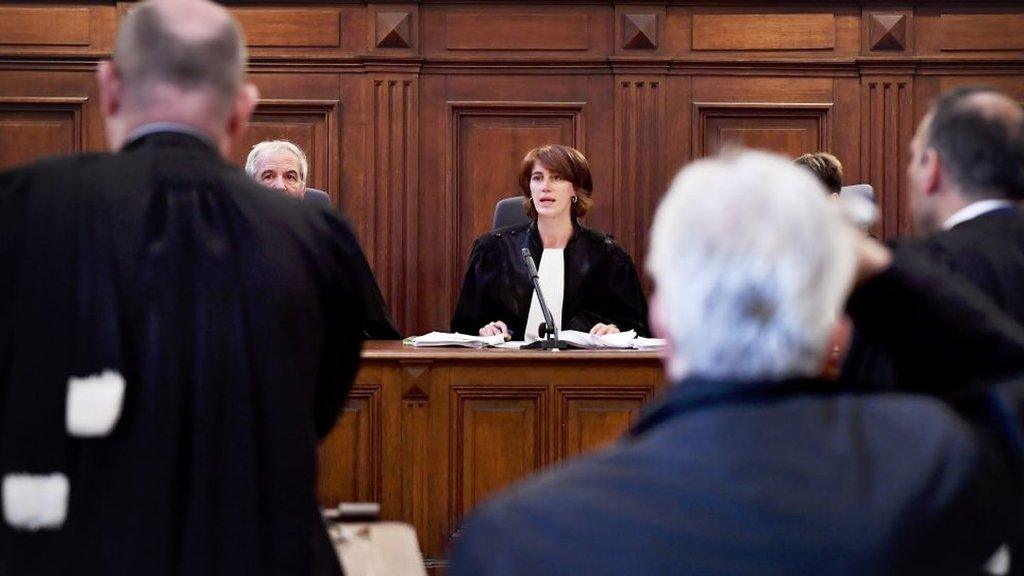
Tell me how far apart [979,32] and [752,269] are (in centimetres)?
679

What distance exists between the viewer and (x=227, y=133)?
2135mm

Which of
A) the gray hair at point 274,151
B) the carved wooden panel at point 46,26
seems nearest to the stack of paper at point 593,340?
the gray hair at point 274,151

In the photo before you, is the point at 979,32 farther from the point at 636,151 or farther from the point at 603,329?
the point at 603,329

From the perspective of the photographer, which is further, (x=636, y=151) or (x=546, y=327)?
(x=636, y=151)

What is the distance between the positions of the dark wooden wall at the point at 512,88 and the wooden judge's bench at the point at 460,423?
2.48m

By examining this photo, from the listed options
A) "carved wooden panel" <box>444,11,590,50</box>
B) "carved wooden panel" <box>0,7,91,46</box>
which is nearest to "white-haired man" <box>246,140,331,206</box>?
"carved wooden panel" <box>444,11,590,50</box>

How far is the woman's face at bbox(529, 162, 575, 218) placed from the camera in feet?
19.7

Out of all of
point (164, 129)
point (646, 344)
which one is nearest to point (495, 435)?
point (646, 344)

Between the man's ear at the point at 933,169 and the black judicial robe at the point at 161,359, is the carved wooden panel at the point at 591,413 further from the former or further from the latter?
the black judicial robe at the point at 161,359

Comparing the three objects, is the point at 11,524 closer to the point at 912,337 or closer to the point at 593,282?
the point at 912,337

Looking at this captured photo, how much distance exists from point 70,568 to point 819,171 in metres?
4.43

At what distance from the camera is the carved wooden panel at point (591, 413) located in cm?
491

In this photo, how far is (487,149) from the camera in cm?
744

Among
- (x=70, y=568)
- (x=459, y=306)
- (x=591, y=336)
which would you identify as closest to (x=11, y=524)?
(x=70, y=568)
